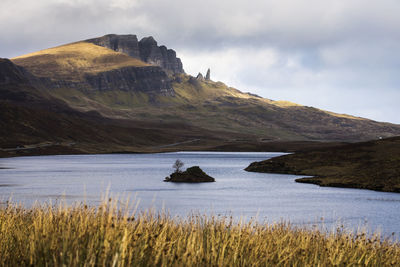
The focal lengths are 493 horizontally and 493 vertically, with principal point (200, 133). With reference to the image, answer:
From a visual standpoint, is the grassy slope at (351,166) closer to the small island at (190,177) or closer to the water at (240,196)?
the water at (240,196)

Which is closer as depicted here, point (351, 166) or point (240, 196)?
point (240, 196)

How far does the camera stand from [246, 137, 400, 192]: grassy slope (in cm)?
7975

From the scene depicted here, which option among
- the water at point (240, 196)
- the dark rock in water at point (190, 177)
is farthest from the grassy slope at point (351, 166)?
the dark rock in water at point (190, 177)

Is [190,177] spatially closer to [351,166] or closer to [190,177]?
[190,177]

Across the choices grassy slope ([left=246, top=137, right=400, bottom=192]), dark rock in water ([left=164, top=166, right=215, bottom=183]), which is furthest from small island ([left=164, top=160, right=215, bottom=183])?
grassy slope ([left=246, top=137, right=400, bottom=192])

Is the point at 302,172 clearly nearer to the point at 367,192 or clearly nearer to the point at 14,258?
the point at 367,192

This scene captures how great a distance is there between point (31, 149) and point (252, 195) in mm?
142467

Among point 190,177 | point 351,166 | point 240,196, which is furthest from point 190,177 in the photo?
point 351,166

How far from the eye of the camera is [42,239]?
9.56 m

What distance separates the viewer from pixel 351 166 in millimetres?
93438

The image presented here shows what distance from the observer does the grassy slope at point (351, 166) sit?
7975 cm

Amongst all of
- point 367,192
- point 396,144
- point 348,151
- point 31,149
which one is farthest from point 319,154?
point 31,149

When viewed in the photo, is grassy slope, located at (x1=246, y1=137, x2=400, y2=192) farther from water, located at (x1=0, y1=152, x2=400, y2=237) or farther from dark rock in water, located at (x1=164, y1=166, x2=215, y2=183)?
dark rock in water, located at (x1=164, y1=166, x2=215, y2=183)

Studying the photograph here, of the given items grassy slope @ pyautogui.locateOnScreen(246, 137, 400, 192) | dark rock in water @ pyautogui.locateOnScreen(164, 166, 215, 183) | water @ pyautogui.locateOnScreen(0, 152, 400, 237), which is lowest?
water @ pyautogui.locateOnScreen(0, 152, 400, 237)
